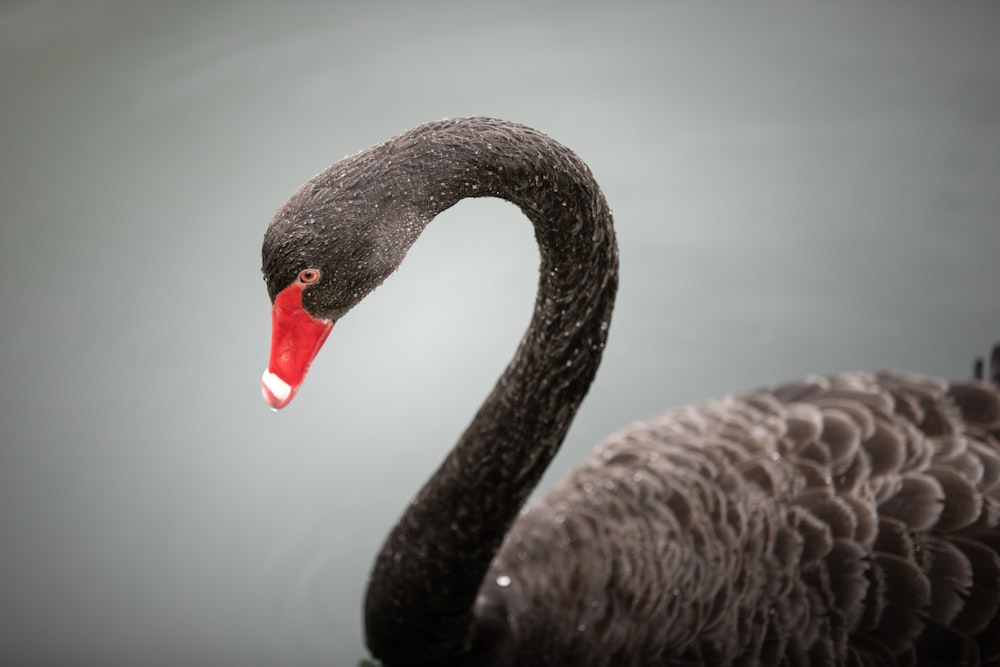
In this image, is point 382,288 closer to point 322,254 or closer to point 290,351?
point 290,351

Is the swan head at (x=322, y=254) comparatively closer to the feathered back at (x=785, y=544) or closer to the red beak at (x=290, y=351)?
the red beak at (x=290, y=351)

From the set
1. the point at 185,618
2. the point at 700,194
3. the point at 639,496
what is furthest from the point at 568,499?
the point at 700,194

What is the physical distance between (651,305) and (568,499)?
1549 mm

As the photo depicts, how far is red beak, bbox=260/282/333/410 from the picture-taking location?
1.54 meters

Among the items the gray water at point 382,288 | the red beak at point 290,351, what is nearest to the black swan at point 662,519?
the red beak at point 290,351

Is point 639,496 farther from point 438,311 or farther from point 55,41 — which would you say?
point 55,41

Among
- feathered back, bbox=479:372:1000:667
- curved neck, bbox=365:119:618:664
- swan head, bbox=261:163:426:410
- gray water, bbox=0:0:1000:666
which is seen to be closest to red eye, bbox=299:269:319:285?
swan head, bbox=261:163:426:410

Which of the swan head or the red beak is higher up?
the swan head

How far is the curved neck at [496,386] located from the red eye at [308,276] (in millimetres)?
157

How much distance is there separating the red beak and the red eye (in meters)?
0.09

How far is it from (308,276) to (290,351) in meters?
0.18

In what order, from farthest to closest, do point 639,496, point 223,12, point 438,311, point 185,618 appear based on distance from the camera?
point 223,12, point 438,311, point 185,618, point 639,496

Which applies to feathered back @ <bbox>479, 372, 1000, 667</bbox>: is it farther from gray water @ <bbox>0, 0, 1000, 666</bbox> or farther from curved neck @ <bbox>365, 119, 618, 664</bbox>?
gray water @ <bbox>0, 0, 1000, 666</bbox>

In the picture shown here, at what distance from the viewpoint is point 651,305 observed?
3791 mm
